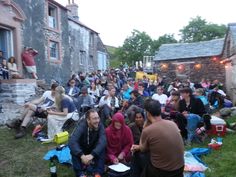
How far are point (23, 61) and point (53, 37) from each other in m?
4.64

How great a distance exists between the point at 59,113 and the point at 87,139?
9.16 ft

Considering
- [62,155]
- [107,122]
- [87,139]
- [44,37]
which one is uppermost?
[44,37]

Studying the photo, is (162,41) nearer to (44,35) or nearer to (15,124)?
(44,35)

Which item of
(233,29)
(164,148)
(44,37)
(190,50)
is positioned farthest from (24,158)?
(190,50)

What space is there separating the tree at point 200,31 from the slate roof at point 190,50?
24.2 m

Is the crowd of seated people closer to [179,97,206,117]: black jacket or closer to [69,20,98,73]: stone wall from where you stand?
[179,97,206,117]: black jacket

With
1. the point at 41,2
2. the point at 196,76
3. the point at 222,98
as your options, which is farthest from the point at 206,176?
the point at 196,76

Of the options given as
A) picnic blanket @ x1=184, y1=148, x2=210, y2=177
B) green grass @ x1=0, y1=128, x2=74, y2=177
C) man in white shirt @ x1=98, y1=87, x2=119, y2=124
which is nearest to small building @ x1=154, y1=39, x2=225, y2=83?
man in white shirt @ x1=98, y1=87, x2=119, y2=124

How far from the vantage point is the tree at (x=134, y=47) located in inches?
1795

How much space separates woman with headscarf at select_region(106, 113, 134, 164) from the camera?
17.3 ft

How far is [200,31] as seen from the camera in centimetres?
5303

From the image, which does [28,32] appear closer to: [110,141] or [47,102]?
[47,102]

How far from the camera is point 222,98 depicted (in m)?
13.0

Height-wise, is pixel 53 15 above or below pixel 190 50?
above
